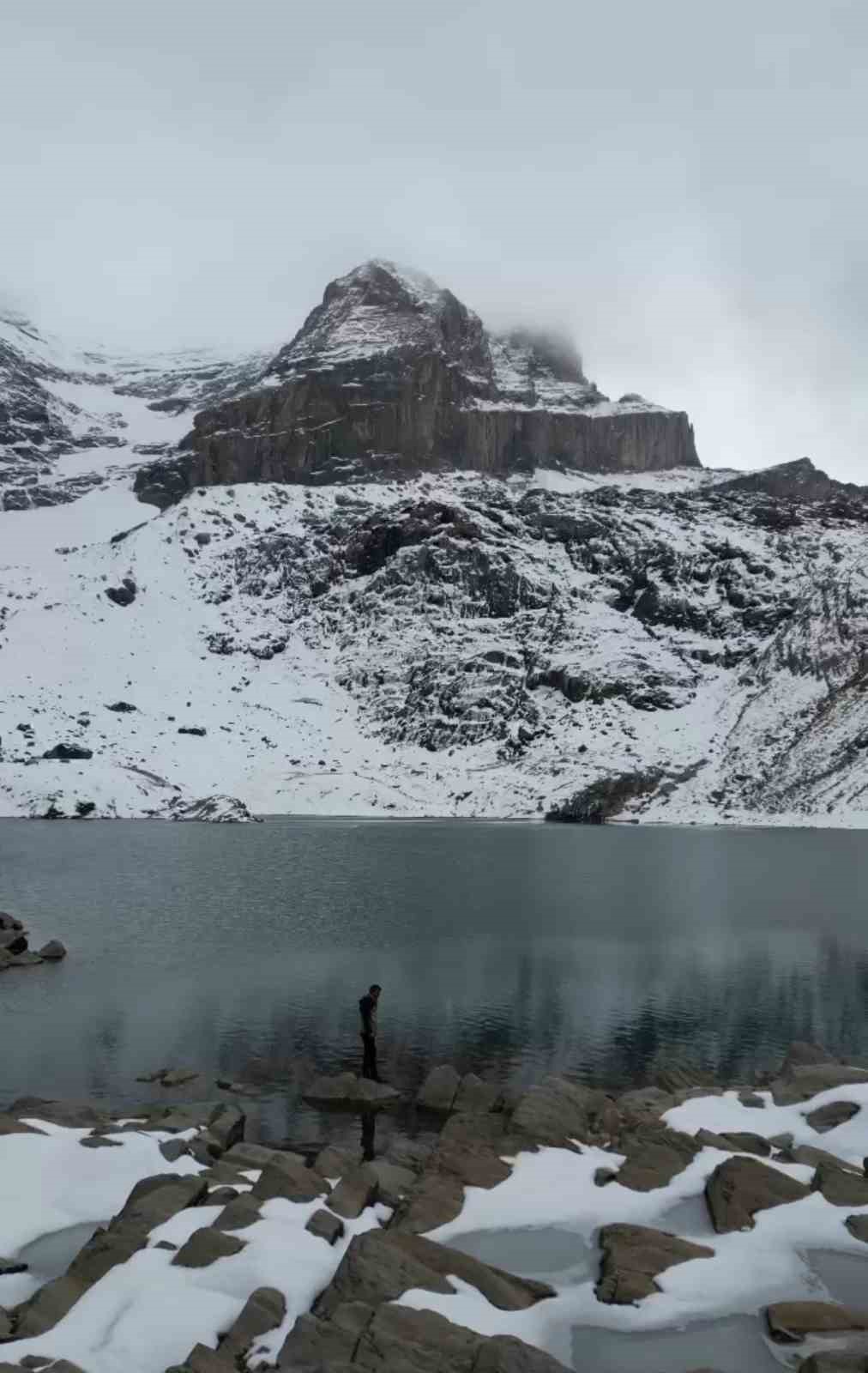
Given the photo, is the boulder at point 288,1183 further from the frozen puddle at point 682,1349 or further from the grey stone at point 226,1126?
the frozen puddle at point 682,1349

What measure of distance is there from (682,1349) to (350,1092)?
16.0 meters

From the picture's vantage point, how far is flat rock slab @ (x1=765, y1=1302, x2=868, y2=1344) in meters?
14.7

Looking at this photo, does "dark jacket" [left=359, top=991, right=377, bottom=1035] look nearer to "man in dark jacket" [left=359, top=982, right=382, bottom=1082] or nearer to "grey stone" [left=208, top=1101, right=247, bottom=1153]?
"man in dark jacket" [left=359, top=982, right=382, bottom=1082]

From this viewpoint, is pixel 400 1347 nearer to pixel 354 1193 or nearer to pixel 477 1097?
pixel 354 1193

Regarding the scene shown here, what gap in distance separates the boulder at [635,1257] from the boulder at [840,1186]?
3.01 meters

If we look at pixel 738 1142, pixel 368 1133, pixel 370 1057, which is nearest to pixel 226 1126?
pixel 368 1133

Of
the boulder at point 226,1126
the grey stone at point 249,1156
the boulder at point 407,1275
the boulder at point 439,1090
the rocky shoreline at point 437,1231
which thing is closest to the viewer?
the rocky shoreline at point 437,1231

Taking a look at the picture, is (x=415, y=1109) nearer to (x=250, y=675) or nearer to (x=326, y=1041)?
(x=326, y=1041)

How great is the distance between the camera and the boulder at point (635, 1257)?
15.9 metres

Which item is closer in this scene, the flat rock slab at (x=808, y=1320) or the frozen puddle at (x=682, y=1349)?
the frozen puddle at (x=682, y=1349)

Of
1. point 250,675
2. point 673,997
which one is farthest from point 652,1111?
point 250,675

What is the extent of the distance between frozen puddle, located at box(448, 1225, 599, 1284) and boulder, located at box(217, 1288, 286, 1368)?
3466 millimetres

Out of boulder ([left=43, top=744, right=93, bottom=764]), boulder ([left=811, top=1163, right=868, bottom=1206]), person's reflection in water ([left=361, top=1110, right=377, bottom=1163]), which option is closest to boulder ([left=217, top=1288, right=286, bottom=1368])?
person's reflection in water ([left=361, top=1110, right=377, bottom=1163])

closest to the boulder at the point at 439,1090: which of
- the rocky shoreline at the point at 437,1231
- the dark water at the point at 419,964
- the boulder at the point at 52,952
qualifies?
the rocky shoreline at the point at 437,1231
